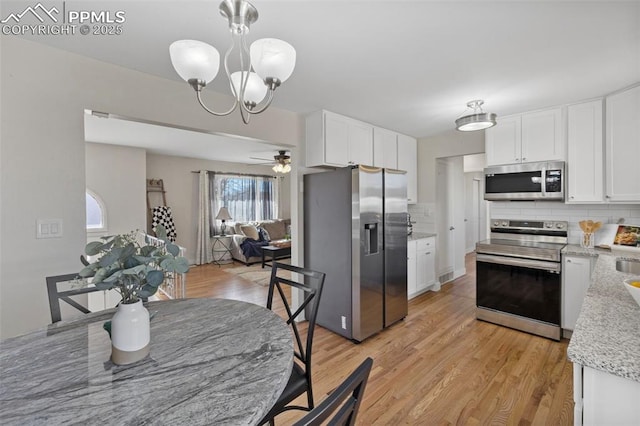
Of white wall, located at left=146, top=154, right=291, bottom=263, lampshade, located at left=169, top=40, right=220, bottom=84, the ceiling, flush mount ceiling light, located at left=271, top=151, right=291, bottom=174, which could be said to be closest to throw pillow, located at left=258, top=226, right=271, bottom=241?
white wall, located at left=146, top=154, right=291, bottom=263

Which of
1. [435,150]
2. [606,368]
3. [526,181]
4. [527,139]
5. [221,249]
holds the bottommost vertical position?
[221,249]

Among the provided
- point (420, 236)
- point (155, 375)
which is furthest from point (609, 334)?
point (420, 236)

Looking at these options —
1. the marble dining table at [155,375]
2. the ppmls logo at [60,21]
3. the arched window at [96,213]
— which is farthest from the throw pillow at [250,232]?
the marble dining table at [155,375]

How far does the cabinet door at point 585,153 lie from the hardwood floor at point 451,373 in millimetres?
1512

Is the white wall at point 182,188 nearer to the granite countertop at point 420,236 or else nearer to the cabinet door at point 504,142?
the granite countertop at point 420,236

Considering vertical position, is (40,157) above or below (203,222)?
above

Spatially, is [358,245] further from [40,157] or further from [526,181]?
[40,157]

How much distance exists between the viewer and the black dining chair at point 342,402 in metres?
0.53

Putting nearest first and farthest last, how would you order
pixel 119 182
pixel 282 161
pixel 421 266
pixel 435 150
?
pixel 421 266, pixel 435 150, pixel 119 182, pixel 282 161

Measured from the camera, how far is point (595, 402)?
0.81 metres

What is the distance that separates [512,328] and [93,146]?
6.69 m

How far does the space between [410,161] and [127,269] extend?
4.04 m

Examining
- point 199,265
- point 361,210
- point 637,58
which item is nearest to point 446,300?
point 361,210

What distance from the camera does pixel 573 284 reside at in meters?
2.59
